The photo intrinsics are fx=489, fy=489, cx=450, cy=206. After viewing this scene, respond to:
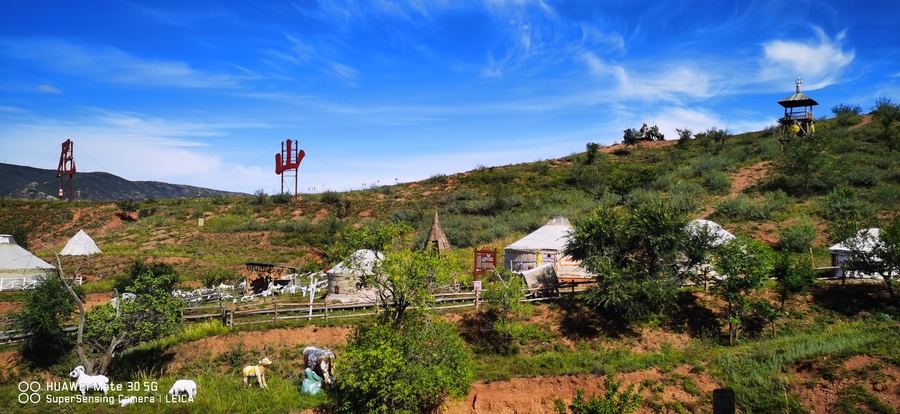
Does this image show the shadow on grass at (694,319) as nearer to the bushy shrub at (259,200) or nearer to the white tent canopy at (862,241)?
the white tent canopy at (862,241)

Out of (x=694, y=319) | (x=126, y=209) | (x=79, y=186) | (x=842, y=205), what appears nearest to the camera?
(x=694, y=319)

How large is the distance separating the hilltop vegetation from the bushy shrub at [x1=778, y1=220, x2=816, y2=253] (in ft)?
0.33

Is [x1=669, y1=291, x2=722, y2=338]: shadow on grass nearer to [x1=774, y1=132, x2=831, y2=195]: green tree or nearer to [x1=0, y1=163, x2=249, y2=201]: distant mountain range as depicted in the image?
[x1=774, y1=132, x2=831, y2=195]: green tree

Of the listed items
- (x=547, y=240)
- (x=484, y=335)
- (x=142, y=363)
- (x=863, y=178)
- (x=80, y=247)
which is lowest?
(x=142, y=363)

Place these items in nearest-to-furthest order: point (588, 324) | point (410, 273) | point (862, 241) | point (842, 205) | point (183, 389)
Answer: point (183, 389), point (410, 273), point (588, 324), point (862, 241), point (842, 205)

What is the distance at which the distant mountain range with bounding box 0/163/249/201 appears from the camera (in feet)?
306

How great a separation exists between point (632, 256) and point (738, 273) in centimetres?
423

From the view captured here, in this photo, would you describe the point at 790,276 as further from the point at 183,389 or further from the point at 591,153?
the point at 591,153

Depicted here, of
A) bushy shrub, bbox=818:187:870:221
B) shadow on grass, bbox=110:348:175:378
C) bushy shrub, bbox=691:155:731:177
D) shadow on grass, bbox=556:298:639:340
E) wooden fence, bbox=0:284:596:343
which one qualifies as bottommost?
shadow on grass, bbox=110:348:175:378

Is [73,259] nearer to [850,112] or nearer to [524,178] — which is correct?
[524,178]

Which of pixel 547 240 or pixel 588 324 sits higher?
pixel 547 240

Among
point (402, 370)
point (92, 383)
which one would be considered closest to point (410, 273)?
point (402, 370)

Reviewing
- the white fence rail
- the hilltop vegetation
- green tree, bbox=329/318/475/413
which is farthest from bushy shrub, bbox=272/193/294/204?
green tree, bbox=329/318/475/413

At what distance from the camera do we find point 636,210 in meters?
22.2
